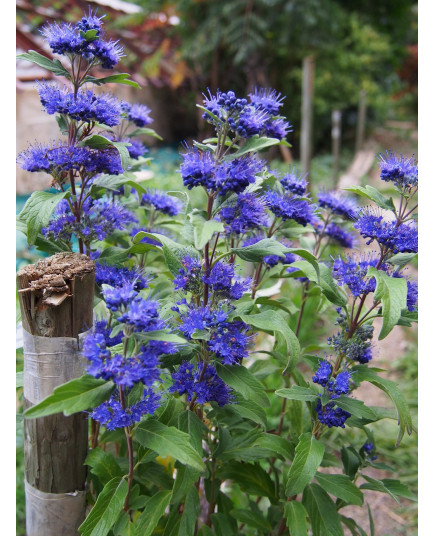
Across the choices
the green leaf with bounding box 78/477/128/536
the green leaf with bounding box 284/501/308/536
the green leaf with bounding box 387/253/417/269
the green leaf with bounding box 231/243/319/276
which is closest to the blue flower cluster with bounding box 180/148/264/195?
the green leaf with bounding box 231/243/319/276

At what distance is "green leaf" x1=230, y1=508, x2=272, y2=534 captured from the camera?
157cm

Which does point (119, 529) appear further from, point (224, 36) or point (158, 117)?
point (158, 117)

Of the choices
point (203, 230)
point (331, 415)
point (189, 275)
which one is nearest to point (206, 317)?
point (189, 275)

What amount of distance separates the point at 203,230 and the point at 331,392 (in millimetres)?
615

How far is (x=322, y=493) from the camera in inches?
55.9

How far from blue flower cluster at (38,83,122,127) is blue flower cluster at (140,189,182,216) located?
411 millimetres

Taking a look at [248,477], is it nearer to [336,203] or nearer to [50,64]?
[336,203]

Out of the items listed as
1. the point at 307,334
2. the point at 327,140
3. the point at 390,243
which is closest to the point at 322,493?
the point at 390,243

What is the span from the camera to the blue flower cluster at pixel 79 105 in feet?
4.18

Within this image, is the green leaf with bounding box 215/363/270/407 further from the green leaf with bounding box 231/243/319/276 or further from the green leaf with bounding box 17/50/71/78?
→ the green leaf with bounding box 17/50/71/78

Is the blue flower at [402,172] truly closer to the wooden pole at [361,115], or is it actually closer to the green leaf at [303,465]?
the green leaf at [303,465]

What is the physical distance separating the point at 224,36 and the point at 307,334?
637cm

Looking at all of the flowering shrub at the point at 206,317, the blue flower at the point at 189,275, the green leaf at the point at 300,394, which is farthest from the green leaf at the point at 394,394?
the blue flower at the point at 189,275

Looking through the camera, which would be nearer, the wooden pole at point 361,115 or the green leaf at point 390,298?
the green leaf at point 390,298
